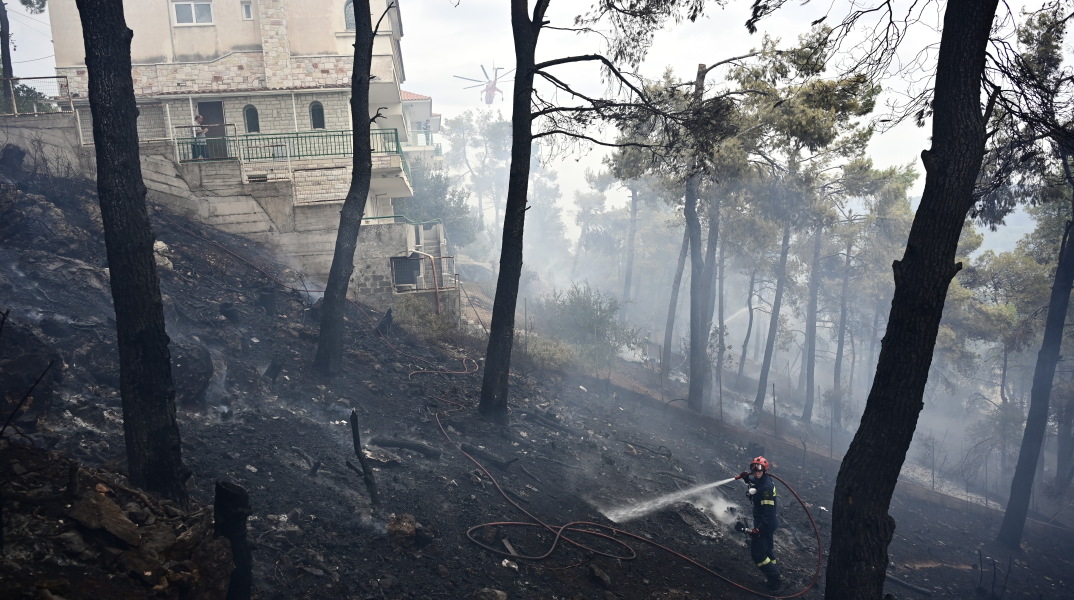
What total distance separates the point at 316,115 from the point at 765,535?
19.7 meters

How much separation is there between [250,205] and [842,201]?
25.2m

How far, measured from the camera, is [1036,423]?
15.2 m

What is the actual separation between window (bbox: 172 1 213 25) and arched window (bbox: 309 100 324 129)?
16.7 ft

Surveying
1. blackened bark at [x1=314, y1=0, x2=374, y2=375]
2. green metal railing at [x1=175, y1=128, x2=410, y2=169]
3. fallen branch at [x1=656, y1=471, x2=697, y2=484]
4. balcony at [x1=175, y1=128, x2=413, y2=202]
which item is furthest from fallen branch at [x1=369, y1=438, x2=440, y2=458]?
green metal railing at [x1=175, y1=128, x2=410, y2=169]

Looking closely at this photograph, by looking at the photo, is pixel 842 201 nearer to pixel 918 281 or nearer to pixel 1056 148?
pixel 1056 148

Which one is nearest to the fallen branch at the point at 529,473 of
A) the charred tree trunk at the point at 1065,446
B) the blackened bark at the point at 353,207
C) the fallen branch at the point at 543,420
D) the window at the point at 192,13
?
the fallen branch at the point at 543,420

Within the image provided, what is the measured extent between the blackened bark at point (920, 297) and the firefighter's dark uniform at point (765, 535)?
215cm

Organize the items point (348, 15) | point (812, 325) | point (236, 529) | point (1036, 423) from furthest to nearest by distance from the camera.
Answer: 1. point (812, 325)
2. point (348, 15)
3. point (1036, 423)
4. point (236, 529)

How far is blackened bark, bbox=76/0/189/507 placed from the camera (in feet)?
19.4

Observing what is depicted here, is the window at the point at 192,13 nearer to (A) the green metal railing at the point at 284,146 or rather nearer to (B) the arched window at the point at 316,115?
(B) the arched window at the point at 316,115

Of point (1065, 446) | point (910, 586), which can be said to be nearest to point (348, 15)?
point (910, 586)

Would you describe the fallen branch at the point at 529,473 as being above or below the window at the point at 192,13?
below

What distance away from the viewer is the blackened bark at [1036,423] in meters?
14.9

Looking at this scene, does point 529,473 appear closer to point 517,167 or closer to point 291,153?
point 517,167
